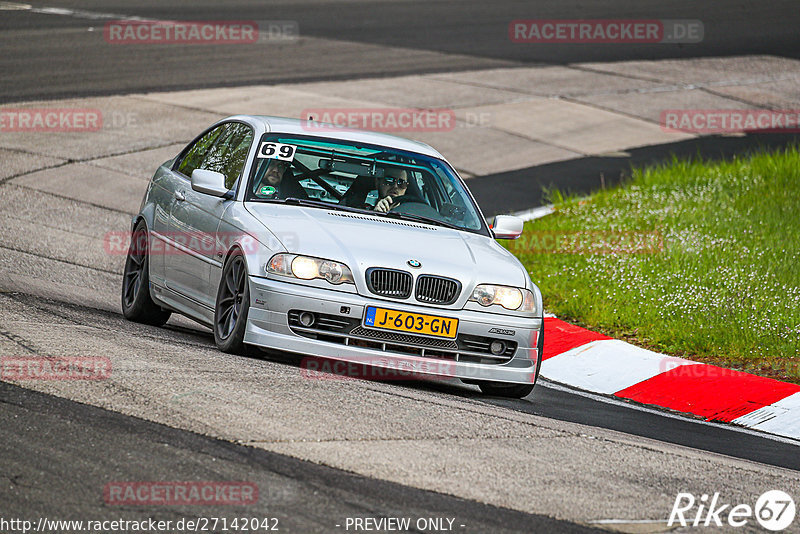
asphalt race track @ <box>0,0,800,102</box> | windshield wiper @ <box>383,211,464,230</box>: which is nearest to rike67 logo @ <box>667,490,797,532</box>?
windshield wiper @ <box>383,211,464,230</box>

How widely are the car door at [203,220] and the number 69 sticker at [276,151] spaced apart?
0.14 metres

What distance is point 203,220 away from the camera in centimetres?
806

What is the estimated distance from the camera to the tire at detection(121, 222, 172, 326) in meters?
8.80

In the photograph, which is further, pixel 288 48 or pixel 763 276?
pixel 288 48

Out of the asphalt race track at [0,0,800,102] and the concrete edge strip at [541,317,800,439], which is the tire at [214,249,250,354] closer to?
the concrete edge strip at [541,317,800,439]

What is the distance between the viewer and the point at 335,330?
7.07 metres

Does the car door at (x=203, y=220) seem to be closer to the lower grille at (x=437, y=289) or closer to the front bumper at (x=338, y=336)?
the front bumper at (x=338, y=336)

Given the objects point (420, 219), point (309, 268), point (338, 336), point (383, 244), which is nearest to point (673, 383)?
point (420, 219)

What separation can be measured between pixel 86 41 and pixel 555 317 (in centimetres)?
1598

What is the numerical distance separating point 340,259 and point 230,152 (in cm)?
186

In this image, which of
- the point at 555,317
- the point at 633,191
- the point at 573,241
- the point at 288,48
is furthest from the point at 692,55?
the point at 555,317

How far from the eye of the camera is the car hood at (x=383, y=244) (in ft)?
23.5

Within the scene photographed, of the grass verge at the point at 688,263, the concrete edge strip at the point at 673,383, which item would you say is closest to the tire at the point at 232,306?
the concrete edge strip at the point at 673,383

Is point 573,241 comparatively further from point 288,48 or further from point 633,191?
point 288,48
